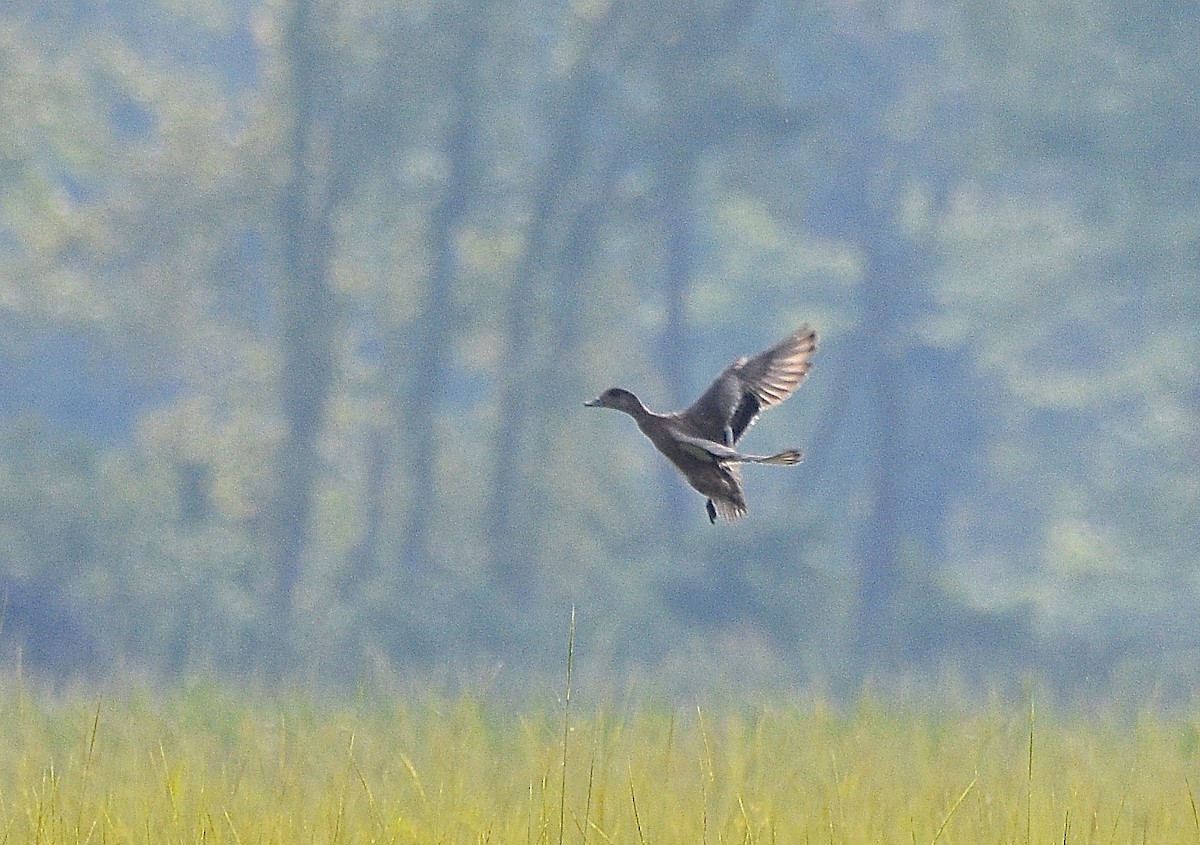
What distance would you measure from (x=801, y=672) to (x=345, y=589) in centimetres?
607

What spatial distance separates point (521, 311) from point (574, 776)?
56.4ft

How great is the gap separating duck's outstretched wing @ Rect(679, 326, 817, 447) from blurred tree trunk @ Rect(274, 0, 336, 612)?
56.5 ft

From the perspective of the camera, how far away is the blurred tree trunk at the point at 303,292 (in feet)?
69.9

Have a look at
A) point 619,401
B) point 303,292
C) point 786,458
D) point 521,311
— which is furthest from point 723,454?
point 521,311

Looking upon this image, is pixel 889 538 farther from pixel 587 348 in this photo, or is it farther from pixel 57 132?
pixel 57 132

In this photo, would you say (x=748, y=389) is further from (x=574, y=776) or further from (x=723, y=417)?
(x=574, y=776)

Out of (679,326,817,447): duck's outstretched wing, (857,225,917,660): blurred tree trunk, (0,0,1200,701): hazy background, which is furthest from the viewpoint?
(857,225,917,660): blurred tree trunk

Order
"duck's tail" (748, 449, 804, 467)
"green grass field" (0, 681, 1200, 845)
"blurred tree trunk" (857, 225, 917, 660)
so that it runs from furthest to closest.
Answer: "blurred tree trunk" (857, 225, 917, 660)
"green grass field" (0, 681, 1200, 845)
"duck's tail" (748, 449, 804, 467)

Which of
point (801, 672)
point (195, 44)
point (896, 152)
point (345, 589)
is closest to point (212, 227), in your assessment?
point (345, 589)

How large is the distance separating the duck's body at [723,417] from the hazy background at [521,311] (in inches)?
544

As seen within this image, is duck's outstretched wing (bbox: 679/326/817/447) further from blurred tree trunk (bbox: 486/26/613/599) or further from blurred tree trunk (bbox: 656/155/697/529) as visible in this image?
blurred tree trunk (bbox: 656/155/697/529)

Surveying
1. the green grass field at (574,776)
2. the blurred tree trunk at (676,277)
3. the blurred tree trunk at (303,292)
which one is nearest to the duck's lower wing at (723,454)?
the green grass field at (574,776)

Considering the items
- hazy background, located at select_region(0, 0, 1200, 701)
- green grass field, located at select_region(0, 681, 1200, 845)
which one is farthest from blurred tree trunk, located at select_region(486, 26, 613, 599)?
green grass field, located at select_region(0, 681, 1200, 845)

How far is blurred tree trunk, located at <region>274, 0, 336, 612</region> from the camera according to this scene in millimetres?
21312
